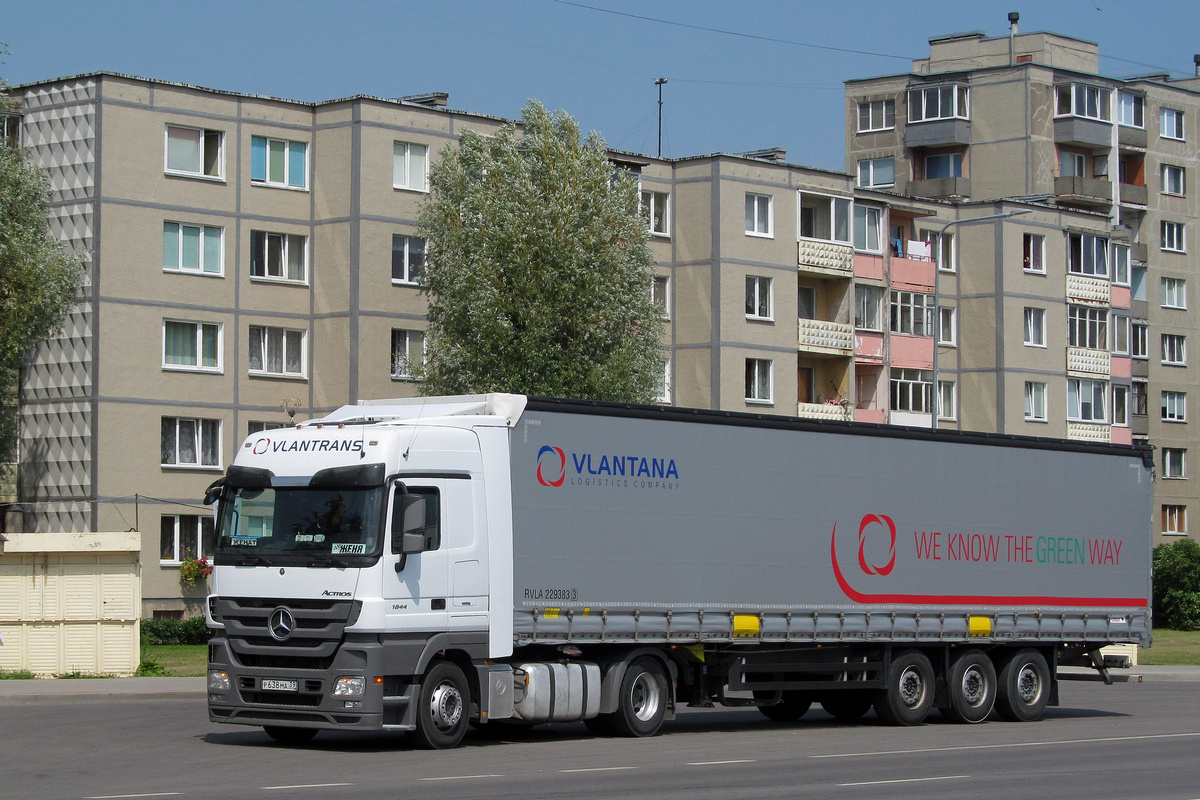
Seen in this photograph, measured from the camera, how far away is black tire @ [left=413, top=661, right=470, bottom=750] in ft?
56.1

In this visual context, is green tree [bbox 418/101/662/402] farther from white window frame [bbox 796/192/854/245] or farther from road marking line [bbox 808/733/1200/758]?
road marking line [bbox 808/733/1200/758]

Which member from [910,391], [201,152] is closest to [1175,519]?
[910,391]

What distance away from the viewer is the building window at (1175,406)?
77.4 m

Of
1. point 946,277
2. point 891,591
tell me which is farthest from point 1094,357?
→ point 891,591

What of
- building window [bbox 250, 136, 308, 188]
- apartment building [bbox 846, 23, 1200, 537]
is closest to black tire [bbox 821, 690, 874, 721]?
building window [bbox 250, 136, 308, 188]

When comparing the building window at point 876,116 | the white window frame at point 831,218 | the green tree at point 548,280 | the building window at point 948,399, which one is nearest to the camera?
the green tree at point 548,280

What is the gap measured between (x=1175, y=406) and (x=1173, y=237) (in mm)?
7893

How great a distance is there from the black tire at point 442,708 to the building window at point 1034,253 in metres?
52.1

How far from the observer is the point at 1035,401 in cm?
6538

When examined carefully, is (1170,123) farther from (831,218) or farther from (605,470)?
(605,470)

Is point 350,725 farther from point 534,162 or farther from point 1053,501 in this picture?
point 534,162

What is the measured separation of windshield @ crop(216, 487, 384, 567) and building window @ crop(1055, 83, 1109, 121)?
201 feet

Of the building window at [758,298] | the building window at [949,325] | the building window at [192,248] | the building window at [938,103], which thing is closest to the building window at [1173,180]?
the building window at [938,103]

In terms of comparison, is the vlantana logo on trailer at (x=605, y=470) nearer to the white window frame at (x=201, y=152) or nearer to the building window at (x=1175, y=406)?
the white window frame at (x=201, y=152)
